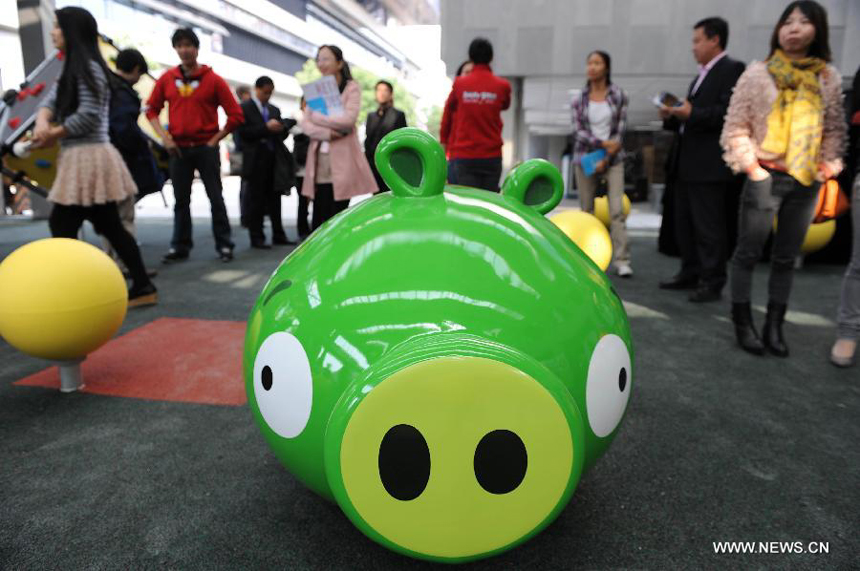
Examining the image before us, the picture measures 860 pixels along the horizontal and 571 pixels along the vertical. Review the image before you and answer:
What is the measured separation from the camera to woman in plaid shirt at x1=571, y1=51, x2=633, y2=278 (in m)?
4.88

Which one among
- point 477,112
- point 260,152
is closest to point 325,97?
point 477,112

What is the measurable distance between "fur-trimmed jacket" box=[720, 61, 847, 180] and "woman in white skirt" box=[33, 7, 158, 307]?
11.8 ft

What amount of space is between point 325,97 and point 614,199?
2.59m

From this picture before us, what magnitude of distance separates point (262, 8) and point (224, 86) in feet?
146

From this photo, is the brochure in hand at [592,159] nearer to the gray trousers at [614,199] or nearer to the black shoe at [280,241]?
the gray trousers at [614,199]

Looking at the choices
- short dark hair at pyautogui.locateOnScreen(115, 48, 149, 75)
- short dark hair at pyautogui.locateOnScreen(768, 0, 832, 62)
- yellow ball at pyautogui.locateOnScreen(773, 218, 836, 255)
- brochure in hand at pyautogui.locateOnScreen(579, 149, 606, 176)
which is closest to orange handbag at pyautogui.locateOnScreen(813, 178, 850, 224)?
yellow ball at pyautogui.locateOnScreen(773, 218, 836, 255)

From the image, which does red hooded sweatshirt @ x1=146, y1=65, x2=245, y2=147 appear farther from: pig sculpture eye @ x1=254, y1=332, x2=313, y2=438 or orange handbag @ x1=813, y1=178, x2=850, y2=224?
orange handbag @ x1=813, y1=178, x2=850, y2=224

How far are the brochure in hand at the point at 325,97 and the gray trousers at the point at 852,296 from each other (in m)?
3.39

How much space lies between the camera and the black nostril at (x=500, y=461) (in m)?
1.13

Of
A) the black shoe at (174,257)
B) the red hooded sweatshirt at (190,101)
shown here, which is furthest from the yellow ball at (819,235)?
the black shoe at (174,257)

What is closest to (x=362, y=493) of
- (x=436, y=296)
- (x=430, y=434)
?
(x=430, y=434)

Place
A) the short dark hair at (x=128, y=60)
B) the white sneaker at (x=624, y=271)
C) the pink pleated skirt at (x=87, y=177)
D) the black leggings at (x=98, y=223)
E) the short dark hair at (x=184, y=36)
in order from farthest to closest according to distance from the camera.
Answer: the white sneaker at (x=624, y=271), the short dark hair at (x=184, y=36), the short dark hair at (x=128, y=60), the black leggings at (x=98, y=223), the pink pleated skirt at (x=87, y=177)

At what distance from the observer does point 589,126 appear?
4980 mm

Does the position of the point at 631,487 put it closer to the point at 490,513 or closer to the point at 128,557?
the point at 490,513
